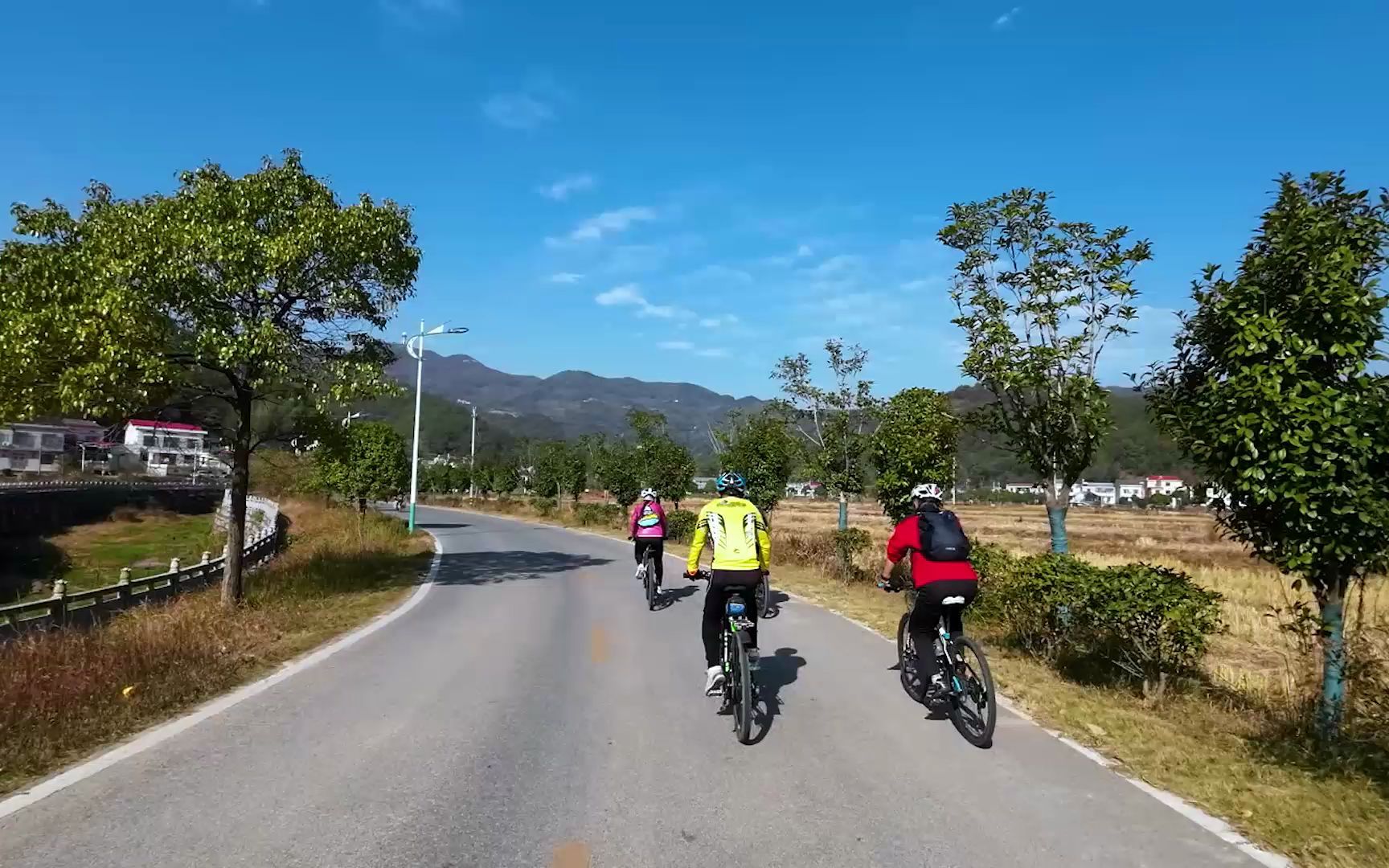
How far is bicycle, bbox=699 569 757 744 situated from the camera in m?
6.26

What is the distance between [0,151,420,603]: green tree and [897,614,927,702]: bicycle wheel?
8.72 meters

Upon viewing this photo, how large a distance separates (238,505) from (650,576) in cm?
625

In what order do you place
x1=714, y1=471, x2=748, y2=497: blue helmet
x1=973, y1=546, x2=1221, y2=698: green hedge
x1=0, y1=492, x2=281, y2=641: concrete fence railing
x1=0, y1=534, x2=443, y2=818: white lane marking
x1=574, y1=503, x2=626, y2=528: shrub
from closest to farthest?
1. x1=0, y1=534, x2=443, y2=818: white lane marking
2. x1=714, y1=471, x2=748, y2=497: blue helmet
3. x1=973, y1=546, x2=1221, y2=698: green hedge
4. x1=0, y1=492, x2=281, y2=641: concrete fence railing
5. x1=574, y1=503, x2=626, y2=528: shrub

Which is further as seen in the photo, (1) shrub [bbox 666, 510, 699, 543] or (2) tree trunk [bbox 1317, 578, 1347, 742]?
(1) shrub [bbox 666, 510, 699, 543]

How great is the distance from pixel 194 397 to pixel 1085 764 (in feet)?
39.8

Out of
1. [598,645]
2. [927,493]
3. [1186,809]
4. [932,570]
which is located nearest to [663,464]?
[598,645]

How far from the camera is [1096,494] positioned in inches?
5266

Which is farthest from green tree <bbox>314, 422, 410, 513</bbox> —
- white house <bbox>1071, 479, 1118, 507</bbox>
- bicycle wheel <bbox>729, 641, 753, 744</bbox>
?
white house <bbox>1071, 479, 1118, 507</bbox>

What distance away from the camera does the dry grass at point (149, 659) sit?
6.00 meters

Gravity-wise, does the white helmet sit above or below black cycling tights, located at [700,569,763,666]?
above

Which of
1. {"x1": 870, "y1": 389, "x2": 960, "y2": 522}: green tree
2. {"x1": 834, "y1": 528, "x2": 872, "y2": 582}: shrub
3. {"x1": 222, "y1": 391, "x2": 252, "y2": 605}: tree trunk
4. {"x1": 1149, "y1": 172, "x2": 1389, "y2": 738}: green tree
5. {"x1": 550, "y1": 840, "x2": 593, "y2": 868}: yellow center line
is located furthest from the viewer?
{"x1": 834, "y1": 528, "x2": 872, "y2": 582}: shrub

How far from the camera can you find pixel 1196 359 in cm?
688

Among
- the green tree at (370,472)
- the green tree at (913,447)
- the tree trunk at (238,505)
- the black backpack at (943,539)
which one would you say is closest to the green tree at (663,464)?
the green tree at (370,472)

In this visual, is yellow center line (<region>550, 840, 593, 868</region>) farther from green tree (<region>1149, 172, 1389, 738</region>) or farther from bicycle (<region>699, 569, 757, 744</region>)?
green tree (<region>1149, 172, 1389, 738</region>)
